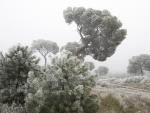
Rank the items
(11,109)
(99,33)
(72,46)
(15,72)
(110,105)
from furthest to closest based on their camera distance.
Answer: (72,46) → (99,33) → (110,105) → (15,72) → (11,109)

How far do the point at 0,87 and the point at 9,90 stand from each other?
94cm

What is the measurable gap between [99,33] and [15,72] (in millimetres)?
40364

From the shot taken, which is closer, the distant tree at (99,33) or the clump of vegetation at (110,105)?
the clump of vegetation at (110,105)

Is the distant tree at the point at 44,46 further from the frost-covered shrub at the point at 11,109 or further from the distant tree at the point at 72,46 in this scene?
the frost-covered shrub at the point at 11,109

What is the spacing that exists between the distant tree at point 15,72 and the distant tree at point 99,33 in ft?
126

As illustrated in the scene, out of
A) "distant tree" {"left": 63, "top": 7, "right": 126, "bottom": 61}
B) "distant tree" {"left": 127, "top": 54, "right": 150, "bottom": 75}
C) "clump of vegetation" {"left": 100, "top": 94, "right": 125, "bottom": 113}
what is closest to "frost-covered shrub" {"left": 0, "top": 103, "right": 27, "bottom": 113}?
"clump of vegetation" {"left": 100, "top": 94, "right": 125, "bottom": 113}

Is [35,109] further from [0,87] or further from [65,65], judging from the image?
[0,87]

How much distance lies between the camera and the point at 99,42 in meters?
60.3

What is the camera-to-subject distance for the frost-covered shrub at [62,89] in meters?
17.9

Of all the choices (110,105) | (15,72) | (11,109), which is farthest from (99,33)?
(11,109)

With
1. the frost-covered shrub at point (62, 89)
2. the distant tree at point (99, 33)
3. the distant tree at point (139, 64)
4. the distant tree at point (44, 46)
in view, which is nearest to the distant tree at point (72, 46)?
the distant tree at point (99, 33)

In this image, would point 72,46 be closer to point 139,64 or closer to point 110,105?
point 110,105

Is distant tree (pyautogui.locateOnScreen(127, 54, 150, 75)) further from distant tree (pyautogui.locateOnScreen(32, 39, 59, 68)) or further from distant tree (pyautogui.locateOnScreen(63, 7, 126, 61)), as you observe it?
distant tree (pyautogui.locateOnScreen(63, 7, 126, 61))

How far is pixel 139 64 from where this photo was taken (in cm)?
10875
